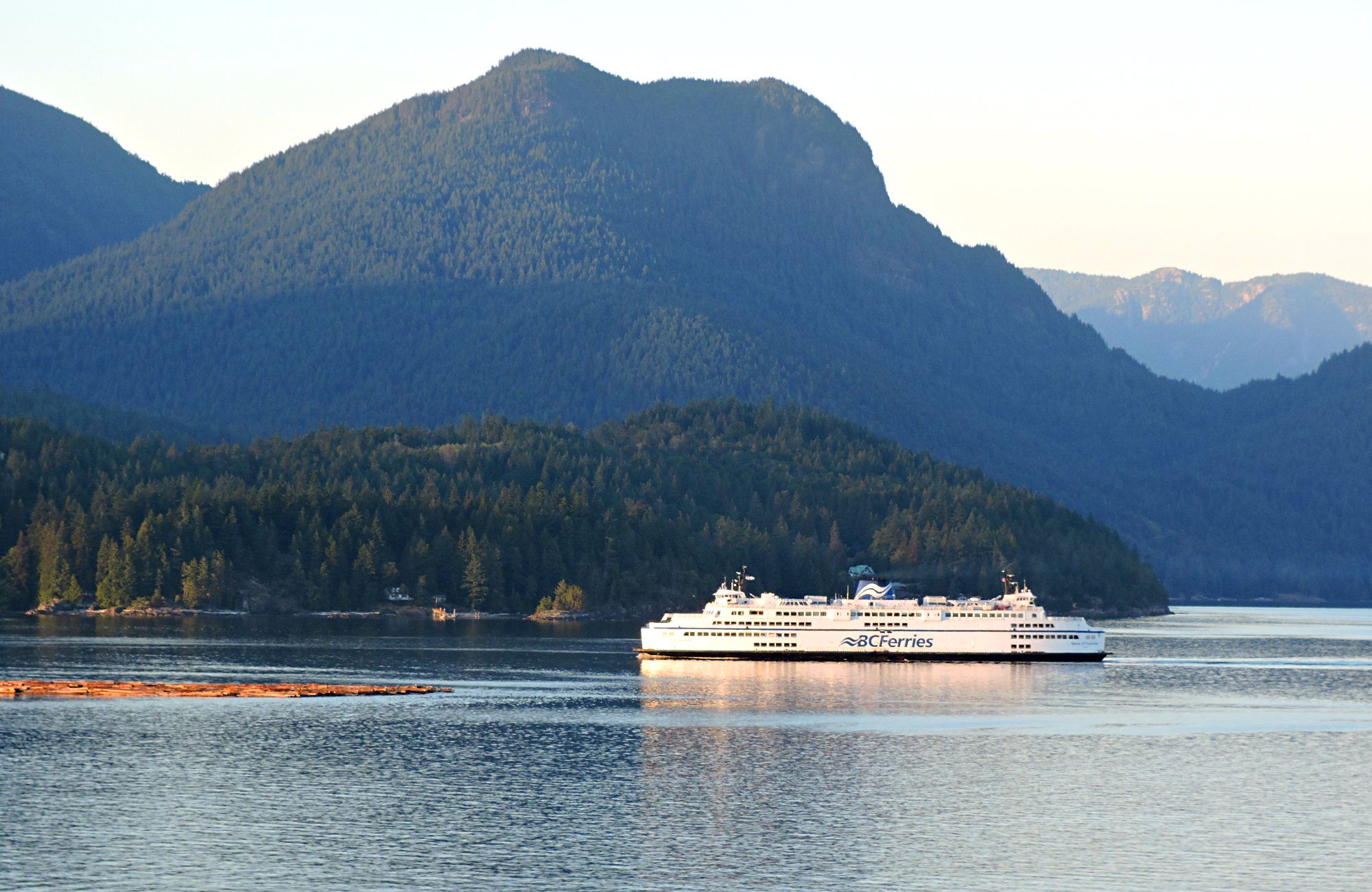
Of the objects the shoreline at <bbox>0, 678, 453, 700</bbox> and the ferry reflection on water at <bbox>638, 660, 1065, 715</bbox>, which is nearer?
the shoreline at <bbox>0, 678, 453, 700</bbox>

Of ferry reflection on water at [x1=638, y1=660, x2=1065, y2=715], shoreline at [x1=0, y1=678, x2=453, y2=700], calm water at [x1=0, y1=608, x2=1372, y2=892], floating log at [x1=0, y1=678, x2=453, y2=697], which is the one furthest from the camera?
ferry reflection on water at [x1=638, y1=660, x2=1065, y2=715]

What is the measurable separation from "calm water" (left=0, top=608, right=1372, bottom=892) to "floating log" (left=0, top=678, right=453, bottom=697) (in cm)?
441

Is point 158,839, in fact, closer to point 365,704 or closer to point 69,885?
point 69,885

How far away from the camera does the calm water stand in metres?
95.4

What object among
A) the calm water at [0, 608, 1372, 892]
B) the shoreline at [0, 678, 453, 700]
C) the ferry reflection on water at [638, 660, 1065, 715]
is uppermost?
the shoreline at [0, 678, 453, 700]

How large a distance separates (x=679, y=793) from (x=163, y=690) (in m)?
65.0

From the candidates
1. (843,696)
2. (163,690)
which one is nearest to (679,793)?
(163,690)

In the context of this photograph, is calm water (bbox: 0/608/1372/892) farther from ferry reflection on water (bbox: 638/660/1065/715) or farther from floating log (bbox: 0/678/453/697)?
floating log (bbox: 0/678/453/697)

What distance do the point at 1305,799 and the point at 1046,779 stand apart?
15620 millimetres

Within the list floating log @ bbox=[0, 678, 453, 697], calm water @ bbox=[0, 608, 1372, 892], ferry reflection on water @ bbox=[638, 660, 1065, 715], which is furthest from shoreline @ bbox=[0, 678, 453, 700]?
ferry reflection on water @ bbox=[638, 660, 1065, 715]

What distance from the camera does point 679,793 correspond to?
118m

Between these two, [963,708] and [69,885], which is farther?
[963,708]

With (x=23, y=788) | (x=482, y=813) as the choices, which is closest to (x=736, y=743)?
(x=482, y=813)

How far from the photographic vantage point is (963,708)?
170250 mm
